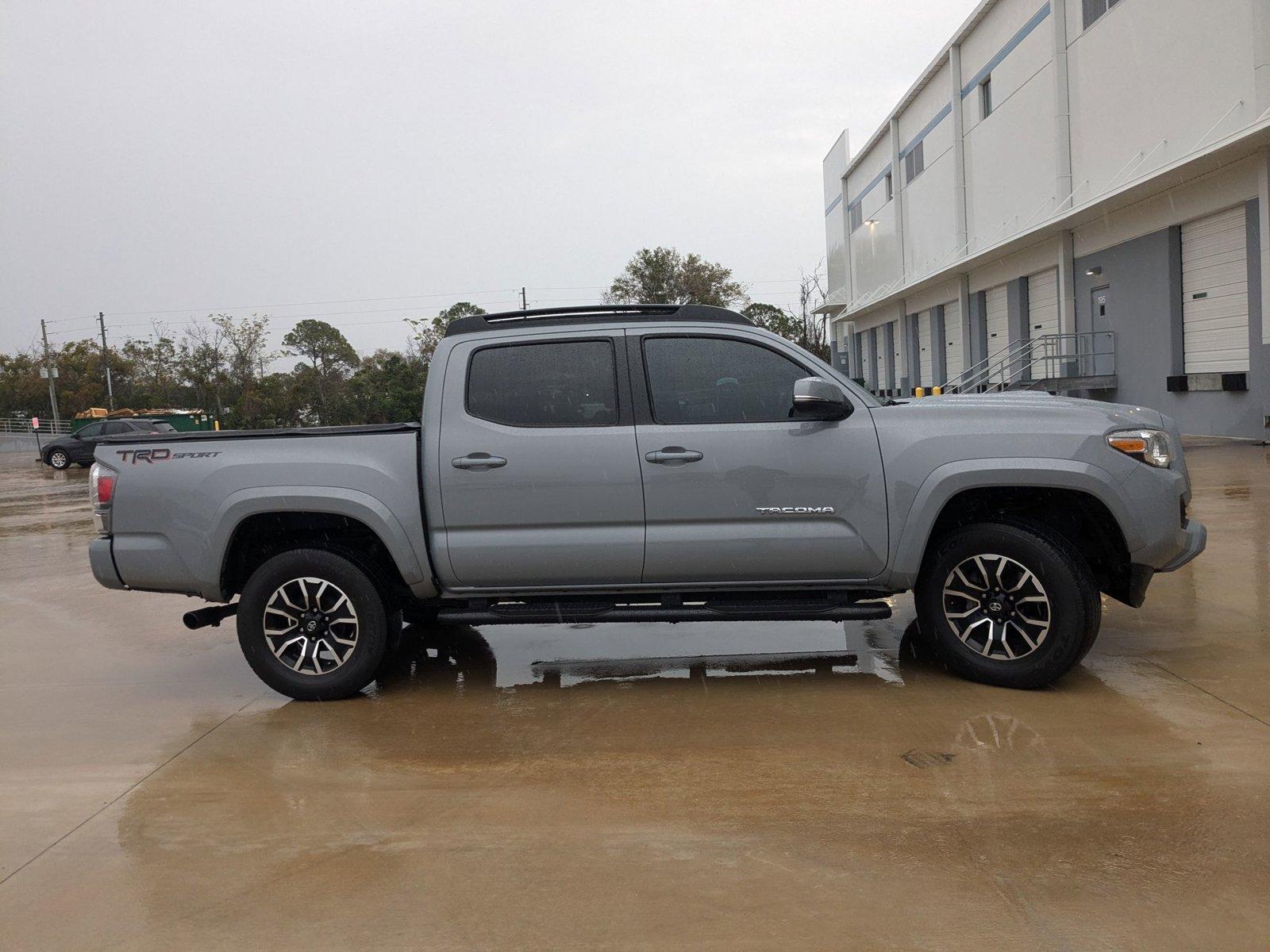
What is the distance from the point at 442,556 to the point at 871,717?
235 centimetres

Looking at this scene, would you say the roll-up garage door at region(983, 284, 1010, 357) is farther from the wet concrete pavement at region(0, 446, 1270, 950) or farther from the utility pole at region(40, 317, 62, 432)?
the utility pole at region(40, 317, 62, 432)

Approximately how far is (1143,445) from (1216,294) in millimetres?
17004

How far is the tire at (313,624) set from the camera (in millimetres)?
5734

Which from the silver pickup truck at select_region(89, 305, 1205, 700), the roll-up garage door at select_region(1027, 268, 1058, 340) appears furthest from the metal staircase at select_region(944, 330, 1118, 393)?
the silver pickup truck at select_region(89, 305, 1205, 700)

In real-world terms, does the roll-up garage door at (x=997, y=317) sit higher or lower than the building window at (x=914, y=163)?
lower

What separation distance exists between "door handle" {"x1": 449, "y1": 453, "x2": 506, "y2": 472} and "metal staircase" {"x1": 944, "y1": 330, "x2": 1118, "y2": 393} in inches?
763

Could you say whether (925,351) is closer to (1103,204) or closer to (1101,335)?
(1101,335)

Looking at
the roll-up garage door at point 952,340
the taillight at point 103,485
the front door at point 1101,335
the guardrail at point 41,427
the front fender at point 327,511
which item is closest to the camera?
the front fender at point 327,511

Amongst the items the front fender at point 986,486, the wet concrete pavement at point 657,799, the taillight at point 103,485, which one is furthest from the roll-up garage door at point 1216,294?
the taillight at point 103,485

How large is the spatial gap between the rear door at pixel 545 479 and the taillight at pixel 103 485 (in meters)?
1.85

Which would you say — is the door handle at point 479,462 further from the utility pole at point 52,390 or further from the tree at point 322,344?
the tree at point 322,344

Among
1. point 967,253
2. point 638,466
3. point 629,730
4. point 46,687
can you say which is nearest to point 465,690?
point 629,730

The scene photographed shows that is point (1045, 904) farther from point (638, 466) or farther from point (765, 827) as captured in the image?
point (638, 466)

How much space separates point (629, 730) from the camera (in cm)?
516
